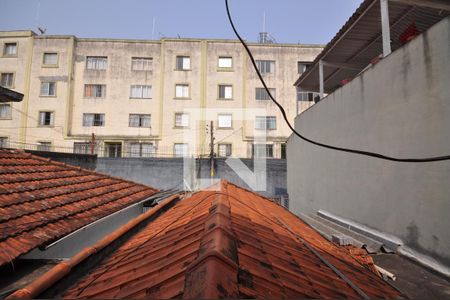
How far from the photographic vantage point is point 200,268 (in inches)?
70.6

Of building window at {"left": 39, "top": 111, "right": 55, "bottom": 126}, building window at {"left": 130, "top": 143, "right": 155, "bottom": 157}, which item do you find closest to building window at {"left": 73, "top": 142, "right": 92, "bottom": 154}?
building window at {"left": 39, "top": 111, "right": 55, "bottom": 126}

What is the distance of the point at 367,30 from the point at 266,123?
69.9ft

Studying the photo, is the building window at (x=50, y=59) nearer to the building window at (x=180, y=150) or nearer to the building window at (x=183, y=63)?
the building window at (x=183, y=63)

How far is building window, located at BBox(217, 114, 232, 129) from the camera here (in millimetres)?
29984

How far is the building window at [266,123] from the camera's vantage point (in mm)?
30312

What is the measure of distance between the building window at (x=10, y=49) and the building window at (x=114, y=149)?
51.0 feet

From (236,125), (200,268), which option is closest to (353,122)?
(200,268)

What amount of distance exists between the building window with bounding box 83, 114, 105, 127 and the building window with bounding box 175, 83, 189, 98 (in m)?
8.92

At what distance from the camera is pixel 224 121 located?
3008cm

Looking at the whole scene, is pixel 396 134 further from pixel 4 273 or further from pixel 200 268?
pixel 4 273

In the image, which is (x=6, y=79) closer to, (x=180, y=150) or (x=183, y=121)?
(x=183, y=121)

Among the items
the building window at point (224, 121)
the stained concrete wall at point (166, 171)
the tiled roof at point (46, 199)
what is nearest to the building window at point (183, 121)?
the building window at point (224, 121)

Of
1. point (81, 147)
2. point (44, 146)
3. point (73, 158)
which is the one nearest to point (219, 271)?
point (73, 158)

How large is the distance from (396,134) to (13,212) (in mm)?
7734
